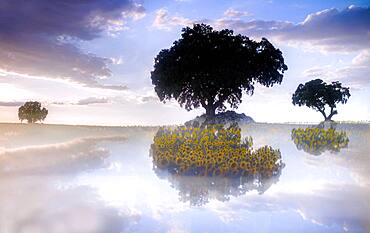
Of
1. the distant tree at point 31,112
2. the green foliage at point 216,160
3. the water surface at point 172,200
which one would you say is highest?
the distant tree at point 31,112

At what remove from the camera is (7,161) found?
2203 cm

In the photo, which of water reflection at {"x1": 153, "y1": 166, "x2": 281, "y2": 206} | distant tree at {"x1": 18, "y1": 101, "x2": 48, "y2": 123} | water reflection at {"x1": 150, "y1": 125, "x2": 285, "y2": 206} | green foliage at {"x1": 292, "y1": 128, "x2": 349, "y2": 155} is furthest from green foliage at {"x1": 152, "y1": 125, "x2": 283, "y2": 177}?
distant tree at {"x1": 18, "y1": 101, "x2": 48, "y2": 123}

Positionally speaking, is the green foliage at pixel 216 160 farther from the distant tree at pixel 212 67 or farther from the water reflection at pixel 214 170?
the distant tree at pixel 212 67

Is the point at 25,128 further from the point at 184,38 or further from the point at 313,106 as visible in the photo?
the point at 313,106

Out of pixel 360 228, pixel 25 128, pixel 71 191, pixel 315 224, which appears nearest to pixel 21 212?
pixel 71 191

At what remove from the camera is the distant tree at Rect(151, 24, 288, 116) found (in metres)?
38.2

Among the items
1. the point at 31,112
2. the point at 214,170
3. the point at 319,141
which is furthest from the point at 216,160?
the point at 31,112

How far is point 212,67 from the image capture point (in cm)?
3806

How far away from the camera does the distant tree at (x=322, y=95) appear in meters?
70.9

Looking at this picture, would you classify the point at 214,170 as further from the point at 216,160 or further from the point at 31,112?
the point at 31,112

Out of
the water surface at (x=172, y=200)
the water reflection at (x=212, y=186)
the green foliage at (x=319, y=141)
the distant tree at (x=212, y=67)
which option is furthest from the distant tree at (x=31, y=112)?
the water reflection at (x=212, y=186)

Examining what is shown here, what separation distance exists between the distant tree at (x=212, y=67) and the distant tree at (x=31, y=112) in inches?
2559

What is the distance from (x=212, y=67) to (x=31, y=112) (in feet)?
236

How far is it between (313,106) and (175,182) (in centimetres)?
6360
